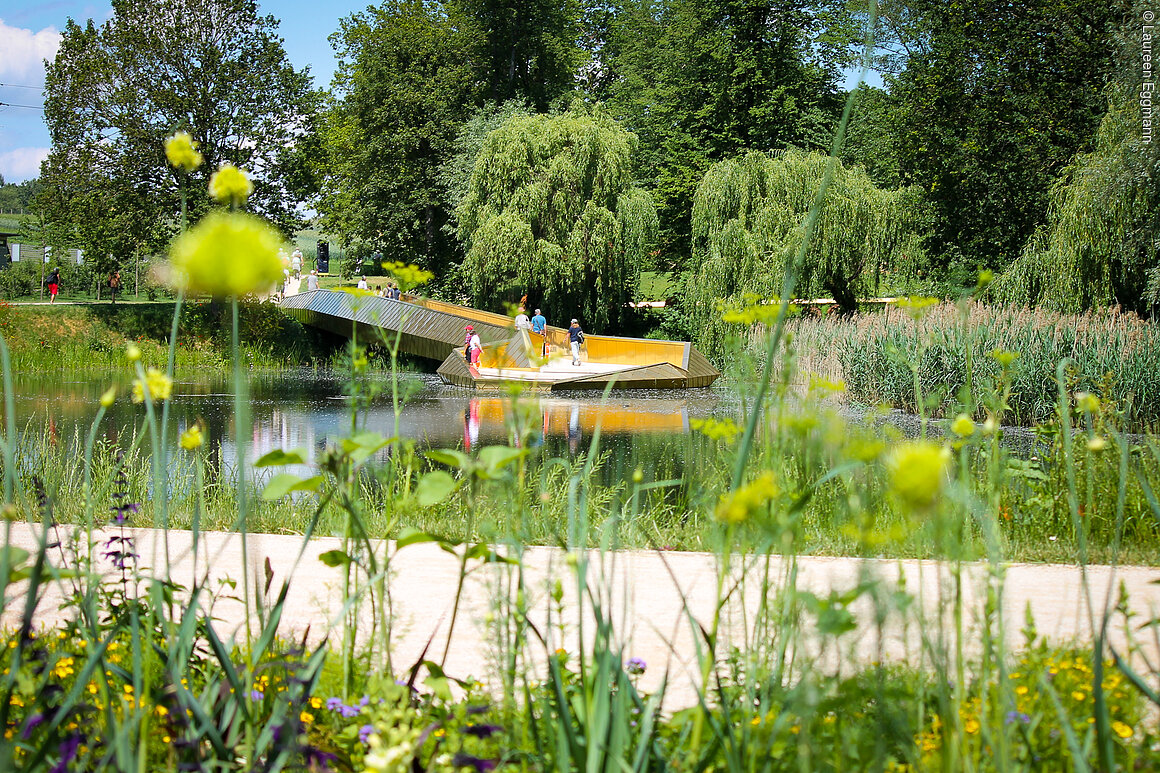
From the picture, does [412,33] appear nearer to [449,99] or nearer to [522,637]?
[449,99]

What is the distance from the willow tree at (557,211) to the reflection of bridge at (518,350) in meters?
1.54

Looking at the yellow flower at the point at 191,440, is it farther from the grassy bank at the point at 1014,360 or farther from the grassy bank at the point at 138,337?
the grassy bank at the point at 138,337

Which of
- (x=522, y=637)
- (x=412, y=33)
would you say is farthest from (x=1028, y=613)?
(x=412, y=33)

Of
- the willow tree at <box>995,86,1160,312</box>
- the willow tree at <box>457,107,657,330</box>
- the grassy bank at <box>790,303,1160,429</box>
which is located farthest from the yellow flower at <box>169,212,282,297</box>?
the willow tree at <box>457,107,657,330</box>

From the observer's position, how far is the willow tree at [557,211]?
75.5 ft

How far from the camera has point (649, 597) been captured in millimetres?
3473

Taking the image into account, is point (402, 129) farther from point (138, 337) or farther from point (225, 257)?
point (225, 257)

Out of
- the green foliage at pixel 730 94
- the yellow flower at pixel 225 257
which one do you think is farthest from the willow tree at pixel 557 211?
the yellow flower at pixel 225 257

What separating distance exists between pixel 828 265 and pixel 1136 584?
17826 millimetres

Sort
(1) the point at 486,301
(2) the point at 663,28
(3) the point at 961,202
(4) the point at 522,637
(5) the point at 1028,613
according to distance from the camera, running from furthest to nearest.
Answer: (2) the point at 663,28, (1) the point at 486,301, (3) the point at 961,202, (5) the point at 1028,613, (4) the point at 522,637

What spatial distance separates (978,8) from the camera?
72.4ft

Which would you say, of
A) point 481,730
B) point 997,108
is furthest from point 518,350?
point 481,730

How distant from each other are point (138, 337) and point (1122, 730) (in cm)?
2711

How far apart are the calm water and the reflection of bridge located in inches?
16.9
